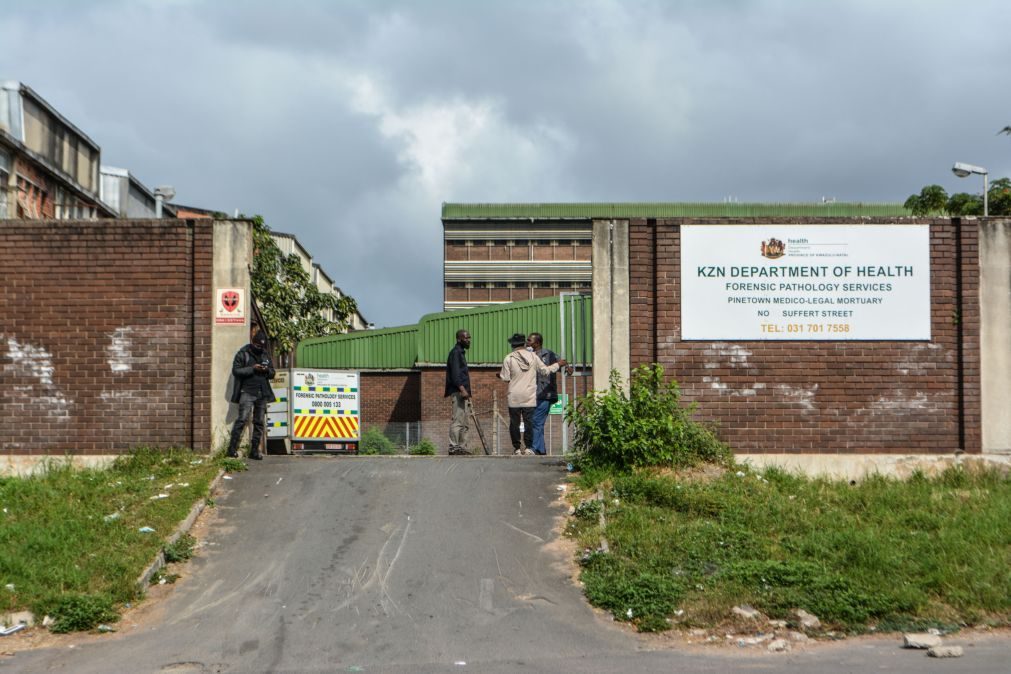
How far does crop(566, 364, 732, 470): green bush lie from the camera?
40.6ft

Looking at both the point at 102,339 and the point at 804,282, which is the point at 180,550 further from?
the point at 804,282

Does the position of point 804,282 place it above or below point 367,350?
above

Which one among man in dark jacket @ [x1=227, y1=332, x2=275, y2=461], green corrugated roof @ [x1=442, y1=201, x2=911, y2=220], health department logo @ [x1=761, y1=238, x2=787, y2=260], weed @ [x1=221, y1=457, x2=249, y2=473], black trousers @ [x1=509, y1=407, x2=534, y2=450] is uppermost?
green corrugated roof @ [x1=442, y1=201, x2=911, y2=220]

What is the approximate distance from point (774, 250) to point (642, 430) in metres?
3.17

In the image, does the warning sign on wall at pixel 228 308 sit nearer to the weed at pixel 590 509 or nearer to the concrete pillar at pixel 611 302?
the concrete pillar at pixel 611 302

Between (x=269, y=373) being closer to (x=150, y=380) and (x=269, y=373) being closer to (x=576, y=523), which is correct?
(x=150, y=380)

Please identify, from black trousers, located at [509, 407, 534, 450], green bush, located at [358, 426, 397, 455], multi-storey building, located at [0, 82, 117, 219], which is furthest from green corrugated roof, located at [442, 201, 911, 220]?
black trousers, located at [509, 407, 534, 450]

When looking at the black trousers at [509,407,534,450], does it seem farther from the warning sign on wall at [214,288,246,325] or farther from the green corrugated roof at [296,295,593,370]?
the green corrugated roof at [296,295,593,370]

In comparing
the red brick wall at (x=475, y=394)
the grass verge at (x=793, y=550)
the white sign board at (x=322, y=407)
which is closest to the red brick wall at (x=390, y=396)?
the red brick wall at (x=475, y=394)

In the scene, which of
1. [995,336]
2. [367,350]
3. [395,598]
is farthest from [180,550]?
[367,350]

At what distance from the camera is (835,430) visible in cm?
1357

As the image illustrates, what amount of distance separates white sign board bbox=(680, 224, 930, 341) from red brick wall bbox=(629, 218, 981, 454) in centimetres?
14

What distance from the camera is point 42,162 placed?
30.5m

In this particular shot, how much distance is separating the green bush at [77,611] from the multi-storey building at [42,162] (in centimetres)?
2100
